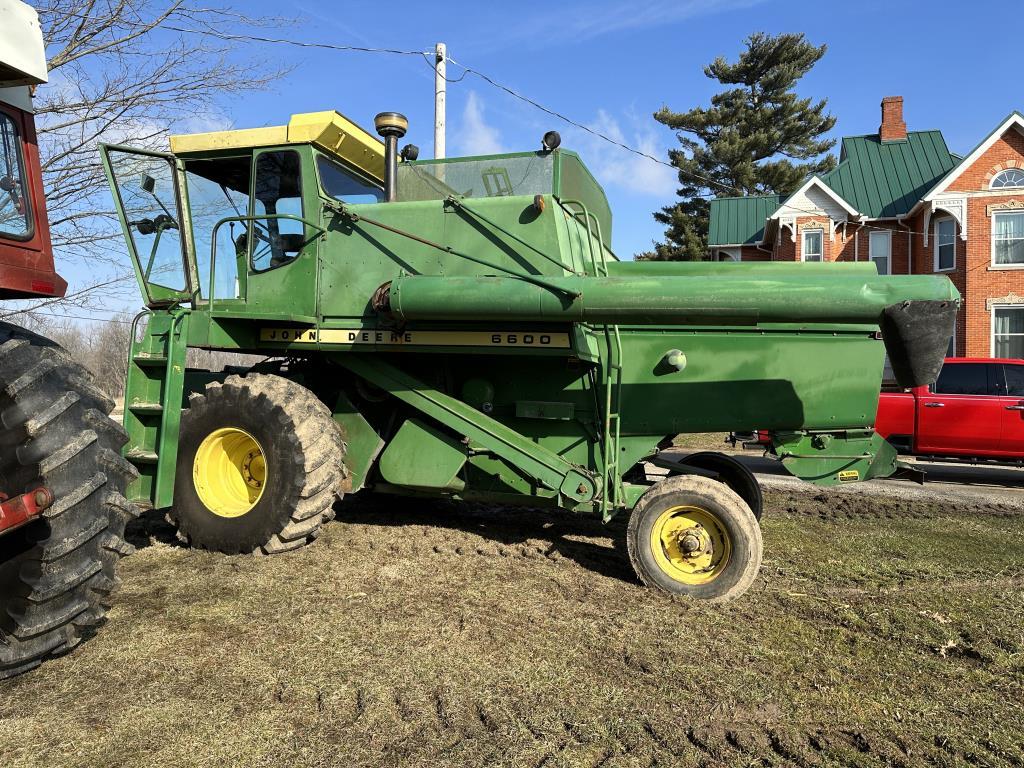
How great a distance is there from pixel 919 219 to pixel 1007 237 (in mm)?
2424

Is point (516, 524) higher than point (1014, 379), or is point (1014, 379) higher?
point (1014, 379)

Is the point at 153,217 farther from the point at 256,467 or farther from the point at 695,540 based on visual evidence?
the point at 695,540

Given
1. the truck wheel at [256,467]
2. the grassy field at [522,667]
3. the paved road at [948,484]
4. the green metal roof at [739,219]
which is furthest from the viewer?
the green metal roof at [739,219]

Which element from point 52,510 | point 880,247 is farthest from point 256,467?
point 880,247

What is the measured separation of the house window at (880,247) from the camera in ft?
69.7

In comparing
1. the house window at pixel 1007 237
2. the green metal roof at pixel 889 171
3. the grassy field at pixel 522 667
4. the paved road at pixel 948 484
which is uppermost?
the green metal roof at pixel 889 171

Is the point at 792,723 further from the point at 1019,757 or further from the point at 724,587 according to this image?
the point at 724,587

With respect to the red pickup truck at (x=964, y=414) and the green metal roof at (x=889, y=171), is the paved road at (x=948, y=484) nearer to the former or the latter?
the red pickup truck at (x=964, y=414)

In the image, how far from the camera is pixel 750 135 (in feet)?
107

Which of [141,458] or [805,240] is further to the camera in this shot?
[805,240]

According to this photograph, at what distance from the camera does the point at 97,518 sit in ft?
9.60

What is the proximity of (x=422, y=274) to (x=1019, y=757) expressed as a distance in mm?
4138

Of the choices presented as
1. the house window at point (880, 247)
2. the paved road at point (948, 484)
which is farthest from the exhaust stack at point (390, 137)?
the house window at point (880, 247)

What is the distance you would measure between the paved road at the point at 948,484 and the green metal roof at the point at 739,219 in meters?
14.5
